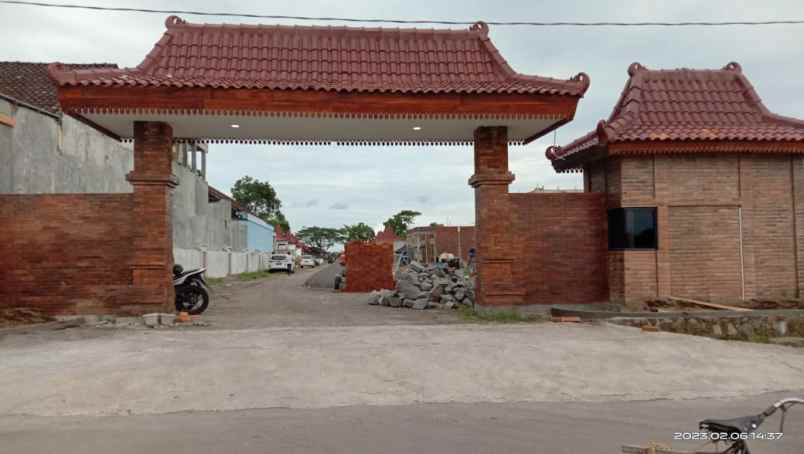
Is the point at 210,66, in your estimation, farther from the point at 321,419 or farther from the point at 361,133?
the point at 321,419

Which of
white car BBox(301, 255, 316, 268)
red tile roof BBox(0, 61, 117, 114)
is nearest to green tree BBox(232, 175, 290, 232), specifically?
white car BBox(301, 255, 316, 268)

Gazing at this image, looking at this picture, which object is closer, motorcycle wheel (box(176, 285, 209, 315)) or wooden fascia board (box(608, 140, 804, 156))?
wooden fascia board (box(608, 140, 804, 156))

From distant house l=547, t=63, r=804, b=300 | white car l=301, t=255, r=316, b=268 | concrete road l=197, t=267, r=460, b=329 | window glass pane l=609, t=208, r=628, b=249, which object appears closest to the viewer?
concrete road l=197, t=267, r=460, b=329

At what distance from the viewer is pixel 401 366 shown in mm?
6922

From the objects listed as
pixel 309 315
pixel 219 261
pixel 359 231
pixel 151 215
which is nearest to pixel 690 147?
pixel 309 315

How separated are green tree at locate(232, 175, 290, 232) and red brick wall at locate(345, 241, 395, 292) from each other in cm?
5742

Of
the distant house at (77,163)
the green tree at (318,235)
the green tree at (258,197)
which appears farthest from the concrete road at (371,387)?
the green tree at (318,235)

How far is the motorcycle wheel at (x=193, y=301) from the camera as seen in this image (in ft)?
39.5

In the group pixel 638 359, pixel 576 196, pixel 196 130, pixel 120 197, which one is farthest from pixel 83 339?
pixel 576 196

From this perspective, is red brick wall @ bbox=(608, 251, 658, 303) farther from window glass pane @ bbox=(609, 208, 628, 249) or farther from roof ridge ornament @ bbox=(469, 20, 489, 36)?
roof ridge ornament @ bbox=(469, 20, 489, 36)

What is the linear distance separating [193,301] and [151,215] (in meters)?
2.20

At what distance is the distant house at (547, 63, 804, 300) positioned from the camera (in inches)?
437

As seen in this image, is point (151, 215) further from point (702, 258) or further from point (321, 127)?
point (702, 258)

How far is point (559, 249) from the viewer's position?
457 inches
